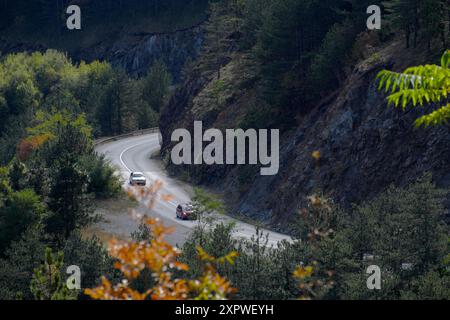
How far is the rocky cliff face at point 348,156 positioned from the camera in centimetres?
3856

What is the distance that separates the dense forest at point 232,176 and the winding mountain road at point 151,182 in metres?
2.17

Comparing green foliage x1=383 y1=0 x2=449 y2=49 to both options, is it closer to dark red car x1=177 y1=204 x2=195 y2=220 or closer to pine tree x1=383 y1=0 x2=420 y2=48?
pine tree x1=383 y1=0 x2=420 y2=48

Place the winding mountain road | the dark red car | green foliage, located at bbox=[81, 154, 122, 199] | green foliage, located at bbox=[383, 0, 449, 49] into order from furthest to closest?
green foliage, located at bbox=[81, 154, 122, 199]
the dark red car
the winding mountain road
green foliage, located at bbox=[383, 0, 449, 49]

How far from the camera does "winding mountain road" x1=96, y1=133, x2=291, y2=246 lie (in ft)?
137

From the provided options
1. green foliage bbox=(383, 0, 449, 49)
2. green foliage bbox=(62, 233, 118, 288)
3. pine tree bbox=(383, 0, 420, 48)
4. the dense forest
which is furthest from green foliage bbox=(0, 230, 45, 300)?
pine tree bbox=(383, 0, 420, 48)

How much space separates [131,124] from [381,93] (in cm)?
5429

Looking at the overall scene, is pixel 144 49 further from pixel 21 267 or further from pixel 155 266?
pixel 155 266

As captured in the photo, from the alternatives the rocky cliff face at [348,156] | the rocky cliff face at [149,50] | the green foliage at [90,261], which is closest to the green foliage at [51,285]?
the green foliage at [90,261]

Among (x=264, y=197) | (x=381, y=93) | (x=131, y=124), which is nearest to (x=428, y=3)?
(x=381, y=93)

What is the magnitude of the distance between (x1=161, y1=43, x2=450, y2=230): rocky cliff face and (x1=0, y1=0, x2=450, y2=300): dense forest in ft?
3.05

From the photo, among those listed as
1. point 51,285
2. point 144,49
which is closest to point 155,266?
point 51,285

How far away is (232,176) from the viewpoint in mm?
54906

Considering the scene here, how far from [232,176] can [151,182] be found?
671 cm

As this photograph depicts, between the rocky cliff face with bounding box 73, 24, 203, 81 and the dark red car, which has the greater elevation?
the rocky cliff face with bounding box 73, 24, 203, 81
